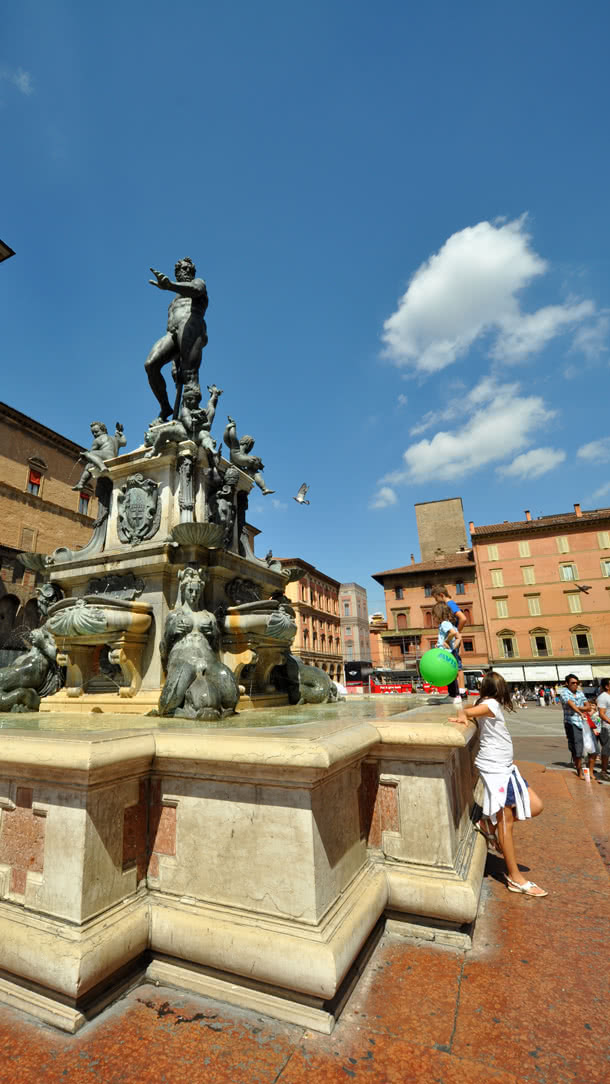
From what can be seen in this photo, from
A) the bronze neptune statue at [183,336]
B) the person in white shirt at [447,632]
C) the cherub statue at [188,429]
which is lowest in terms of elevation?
the person in white shirt at [447,632]

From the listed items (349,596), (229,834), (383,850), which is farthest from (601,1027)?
(349,596)

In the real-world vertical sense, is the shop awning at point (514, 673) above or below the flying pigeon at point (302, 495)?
below

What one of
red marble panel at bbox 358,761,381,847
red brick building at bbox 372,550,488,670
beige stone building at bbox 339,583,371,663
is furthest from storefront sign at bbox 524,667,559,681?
red marble panel at bbox 358,761,381,847

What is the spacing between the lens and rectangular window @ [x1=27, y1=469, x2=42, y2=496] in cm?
2888

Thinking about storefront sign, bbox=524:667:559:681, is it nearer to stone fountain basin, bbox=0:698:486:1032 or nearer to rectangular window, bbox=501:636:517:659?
rectangular window, bbox=501:636:517:659

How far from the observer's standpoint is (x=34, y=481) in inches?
1153

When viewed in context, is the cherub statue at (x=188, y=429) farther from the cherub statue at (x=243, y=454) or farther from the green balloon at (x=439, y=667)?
the green balloon at (x=439, y=667)

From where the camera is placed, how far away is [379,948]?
2729 millimetres

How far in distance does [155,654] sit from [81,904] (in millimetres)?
3682

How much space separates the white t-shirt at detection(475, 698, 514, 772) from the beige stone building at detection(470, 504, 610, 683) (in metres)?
40.9

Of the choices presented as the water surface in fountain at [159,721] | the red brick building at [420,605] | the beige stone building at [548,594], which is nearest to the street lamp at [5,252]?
the water surface in fountain at [159,721]

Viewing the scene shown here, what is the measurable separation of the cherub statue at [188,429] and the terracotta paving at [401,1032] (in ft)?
18.9

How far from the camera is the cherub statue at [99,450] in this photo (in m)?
7.55

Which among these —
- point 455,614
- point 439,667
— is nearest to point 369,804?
point 439,667
